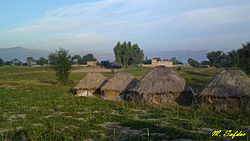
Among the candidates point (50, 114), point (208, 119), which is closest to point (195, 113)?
point (208, 119)

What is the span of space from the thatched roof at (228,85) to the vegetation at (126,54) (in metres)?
80.1

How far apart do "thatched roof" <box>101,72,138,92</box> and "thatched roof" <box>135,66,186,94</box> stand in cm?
437

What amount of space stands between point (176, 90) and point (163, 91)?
0.91 m

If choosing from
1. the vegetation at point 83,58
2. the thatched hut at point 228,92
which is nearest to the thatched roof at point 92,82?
the thatched hut at point 228,92

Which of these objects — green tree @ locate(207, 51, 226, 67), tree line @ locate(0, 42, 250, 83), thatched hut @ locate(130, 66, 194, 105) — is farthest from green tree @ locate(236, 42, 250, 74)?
green tree @ locate(207, 51, 226, 67)

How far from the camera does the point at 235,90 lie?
79.5 feet

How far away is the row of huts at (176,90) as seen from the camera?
24125mm

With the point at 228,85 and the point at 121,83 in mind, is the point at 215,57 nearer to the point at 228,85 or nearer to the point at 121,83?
the point at 121,83

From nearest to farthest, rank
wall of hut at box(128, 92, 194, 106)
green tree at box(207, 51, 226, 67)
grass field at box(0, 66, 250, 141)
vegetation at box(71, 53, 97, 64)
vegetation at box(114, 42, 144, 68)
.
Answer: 1. grass field at box(0, 66, 250, 141)
2. wall of hut at box(128, 92, 194, 106)
3. vegetation at box(114, 42, 144, 68)
4. green tree at box(207, 51, 226, 67)
5. vegetation at box(71, 53, 97, 64)

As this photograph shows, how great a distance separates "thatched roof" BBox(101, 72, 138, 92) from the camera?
3406 cm

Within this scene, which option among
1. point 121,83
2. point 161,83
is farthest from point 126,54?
point 161,83

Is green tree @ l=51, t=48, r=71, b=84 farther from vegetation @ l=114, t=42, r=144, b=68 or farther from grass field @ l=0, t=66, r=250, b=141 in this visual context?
vegetation @ l=114, t=42, r=144, b=68

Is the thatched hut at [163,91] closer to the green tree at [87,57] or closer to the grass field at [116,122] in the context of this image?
the grass field at [116,122]

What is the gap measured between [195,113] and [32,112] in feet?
31.7
